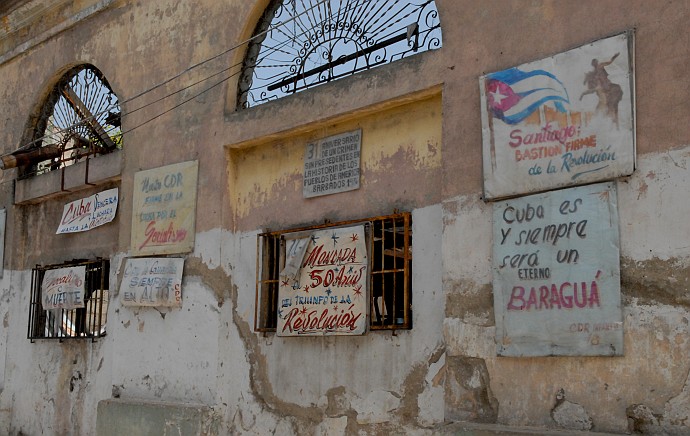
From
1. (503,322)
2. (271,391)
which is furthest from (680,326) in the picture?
(271,391)

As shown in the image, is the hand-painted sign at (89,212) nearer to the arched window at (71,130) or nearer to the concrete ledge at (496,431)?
the arched window at (71,130)

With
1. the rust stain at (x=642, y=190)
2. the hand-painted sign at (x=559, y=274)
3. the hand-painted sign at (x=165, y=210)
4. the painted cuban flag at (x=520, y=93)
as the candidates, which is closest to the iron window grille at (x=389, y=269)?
the hand-painted sign at (x=559, y=274)

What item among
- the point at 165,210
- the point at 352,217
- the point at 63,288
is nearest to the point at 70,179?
the point at 63,288

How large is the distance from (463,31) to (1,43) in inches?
278

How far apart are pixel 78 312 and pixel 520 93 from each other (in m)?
5.62

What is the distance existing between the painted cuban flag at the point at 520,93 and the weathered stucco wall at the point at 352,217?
12cm

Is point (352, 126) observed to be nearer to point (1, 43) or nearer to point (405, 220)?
point (405, 220)

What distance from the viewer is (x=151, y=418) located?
7.43 m

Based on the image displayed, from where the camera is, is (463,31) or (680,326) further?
(463,31)

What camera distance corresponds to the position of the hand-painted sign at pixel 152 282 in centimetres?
763

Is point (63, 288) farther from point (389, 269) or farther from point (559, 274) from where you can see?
point (559, 274)

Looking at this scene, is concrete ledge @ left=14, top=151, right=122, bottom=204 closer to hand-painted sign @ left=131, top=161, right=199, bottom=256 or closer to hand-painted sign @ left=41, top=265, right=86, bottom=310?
hand-painted sign @ left=131, top=161, right=199, bottom=256

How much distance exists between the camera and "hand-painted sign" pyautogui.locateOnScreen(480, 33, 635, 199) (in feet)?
15.9

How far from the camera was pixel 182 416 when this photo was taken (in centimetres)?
716
